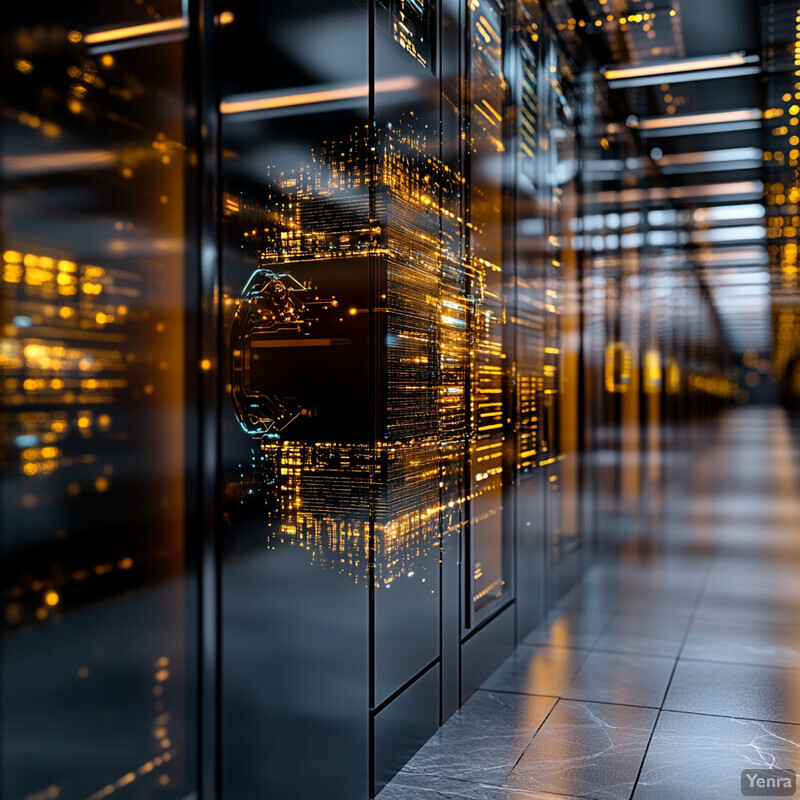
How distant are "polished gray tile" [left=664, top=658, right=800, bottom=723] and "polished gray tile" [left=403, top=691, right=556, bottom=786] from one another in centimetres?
55

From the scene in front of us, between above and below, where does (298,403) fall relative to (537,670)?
above

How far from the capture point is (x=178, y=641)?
6.03 ft

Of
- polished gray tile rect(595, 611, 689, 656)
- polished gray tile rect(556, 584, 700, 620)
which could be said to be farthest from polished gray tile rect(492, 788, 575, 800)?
polished gray tile rect(556, 584, 700, 620)

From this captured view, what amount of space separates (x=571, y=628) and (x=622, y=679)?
863mm

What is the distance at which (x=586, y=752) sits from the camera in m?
2.94

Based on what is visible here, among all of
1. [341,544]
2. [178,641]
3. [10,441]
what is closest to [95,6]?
[10,441]

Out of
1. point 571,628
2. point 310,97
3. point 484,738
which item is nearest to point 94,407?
point 310,97

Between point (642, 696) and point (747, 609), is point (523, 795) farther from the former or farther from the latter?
point (747, 609)

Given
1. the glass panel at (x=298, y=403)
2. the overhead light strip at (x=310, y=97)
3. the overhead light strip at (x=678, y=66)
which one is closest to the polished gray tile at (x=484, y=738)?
the glass panel at (x=298, y=403)

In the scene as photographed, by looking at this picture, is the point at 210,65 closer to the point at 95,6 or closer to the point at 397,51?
the point at 95,6

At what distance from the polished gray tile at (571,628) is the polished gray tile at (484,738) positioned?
2.84 ft

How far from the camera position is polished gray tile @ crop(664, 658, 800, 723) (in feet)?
10.9

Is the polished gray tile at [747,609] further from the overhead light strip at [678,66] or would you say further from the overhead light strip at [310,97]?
the overhead light strip at [678,66]

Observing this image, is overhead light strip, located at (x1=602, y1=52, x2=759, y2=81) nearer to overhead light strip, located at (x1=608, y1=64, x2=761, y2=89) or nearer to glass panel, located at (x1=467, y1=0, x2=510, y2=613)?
overhead light strip, located at (x1=608, y1=64, x2=761, y2=89)
